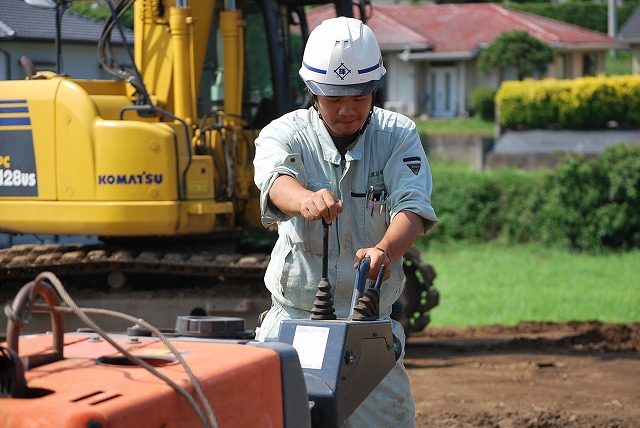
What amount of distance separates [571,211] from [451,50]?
26635 millimetres

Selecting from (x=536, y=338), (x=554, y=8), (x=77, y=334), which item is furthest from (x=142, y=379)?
(x=554, y=8)

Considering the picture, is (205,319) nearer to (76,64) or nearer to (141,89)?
(141,89)

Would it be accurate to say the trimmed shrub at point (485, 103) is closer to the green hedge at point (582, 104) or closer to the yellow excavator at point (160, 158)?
the green hedge at point (582, 104)

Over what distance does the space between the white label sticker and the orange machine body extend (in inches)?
13.2

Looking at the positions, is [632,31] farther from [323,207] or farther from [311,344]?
[311,344]

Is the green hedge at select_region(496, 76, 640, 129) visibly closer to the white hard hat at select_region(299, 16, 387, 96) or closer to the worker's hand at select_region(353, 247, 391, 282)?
the white hard hat at select_region(299, 16, 387, 96)

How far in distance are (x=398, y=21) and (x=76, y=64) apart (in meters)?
30.4

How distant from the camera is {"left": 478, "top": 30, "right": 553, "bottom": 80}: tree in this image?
4103 cm

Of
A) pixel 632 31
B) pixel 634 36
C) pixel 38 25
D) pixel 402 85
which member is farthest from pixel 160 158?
pixel 632 31

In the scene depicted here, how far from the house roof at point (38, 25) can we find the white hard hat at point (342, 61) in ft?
46.5

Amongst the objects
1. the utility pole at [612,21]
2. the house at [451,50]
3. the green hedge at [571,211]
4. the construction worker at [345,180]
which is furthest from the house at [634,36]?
the construction worker at [345,180]

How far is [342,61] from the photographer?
3889 mm

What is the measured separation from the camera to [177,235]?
940cm

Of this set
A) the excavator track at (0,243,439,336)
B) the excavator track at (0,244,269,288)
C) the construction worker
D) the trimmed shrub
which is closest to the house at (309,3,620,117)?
the trimmed shrub
